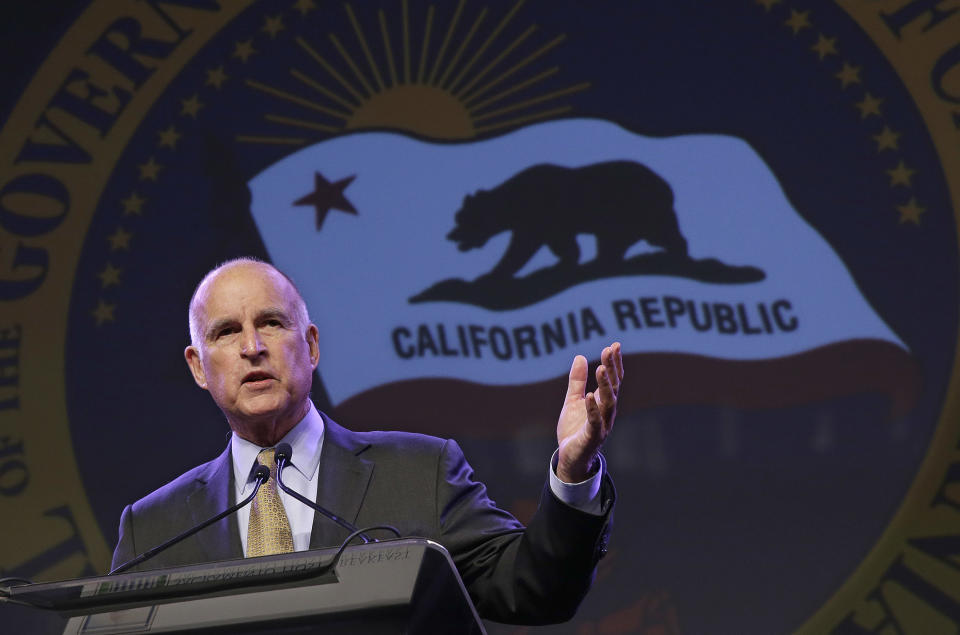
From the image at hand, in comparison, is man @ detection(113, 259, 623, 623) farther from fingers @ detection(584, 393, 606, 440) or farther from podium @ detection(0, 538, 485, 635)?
podium @ detection(0, 538, 485, 635)

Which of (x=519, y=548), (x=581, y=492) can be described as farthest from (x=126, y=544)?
(x=581, y=492)

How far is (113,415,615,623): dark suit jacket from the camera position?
1748mm

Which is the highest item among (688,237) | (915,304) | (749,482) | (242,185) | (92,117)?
(92,117)

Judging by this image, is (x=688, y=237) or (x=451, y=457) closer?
(x=451, y=457)

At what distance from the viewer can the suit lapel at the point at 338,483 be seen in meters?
1.95

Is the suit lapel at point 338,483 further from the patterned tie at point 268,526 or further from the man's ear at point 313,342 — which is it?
the man's ear at point 313,342

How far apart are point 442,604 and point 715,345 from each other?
246cm

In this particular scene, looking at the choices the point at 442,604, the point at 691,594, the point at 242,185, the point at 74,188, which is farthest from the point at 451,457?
the point at 74,188

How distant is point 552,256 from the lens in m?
3.75

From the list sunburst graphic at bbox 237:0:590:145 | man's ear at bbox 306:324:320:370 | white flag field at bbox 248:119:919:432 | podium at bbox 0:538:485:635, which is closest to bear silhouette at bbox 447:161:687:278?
white flag field at bbox 248:119:919:432

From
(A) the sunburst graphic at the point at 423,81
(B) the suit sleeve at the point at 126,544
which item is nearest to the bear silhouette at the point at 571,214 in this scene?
(A) the sunburst graphic at the point at 423,81

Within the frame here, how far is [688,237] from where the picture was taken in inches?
144

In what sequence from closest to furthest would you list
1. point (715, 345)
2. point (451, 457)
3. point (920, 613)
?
point (451, 457)
point (920, 613)
point (715, 345)

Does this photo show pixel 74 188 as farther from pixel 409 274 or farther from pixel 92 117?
pixel 409 274
